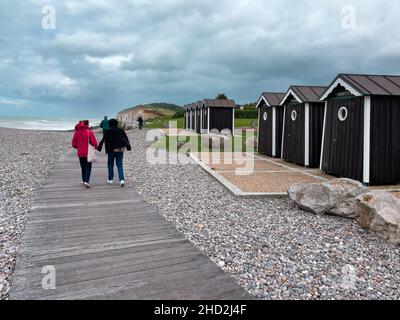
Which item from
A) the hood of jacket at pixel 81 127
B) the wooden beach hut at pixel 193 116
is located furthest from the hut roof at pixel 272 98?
the wooden beach hut at pixel 193 116

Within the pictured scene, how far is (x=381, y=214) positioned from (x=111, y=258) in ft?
14.5

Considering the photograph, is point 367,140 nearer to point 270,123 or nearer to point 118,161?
point 118,161

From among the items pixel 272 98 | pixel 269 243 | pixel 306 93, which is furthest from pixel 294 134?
pixel 269 243

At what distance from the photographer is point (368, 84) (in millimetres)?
9734

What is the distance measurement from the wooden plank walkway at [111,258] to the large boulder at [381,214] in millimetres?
3206

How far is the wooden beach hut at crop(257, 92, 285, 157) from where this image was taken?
637 inches

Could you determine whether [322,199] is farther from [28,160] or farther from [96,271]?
[28,160]

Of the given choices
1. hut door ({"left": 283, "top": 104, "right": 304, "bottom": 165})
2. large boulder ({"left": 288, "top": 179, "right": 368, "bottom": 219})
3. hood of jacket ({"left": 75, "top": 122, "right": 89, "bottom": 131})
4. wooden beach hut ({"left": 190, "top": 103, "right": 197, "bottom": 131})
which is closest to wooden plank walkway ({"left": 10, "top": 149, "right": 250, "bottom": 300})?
hood of jacket ({"left": 75, "top": 122, "right": 89, "bottom": 131})

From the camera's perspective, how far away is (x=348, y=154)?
1009 centimetres

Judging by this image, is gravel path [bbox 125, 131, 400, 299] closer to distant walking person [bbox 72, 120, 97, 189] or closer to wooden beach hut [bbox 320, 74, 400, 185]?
distant walking person [bbox 72, 120, 97, 189]

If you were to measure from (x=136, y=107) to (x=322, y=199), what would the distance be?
109 m

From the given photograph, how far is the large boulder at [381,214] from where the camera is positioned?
5539 millimetres
